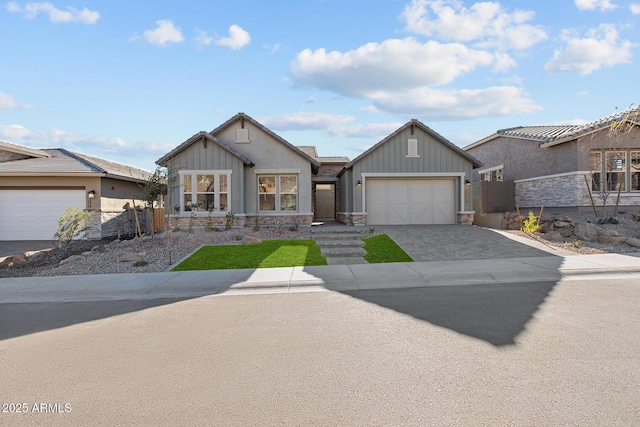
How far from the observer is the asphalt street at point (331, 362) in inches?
121

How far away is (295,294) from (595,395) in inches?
199

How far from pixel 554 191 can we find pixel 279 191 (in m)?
13.0

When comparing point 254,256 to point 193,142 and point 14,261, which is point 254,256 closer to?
point 14,261

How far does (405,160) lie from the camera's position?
17.3 metres

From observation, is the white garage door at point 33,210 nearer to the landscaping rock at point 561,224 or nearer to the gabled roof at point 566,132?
the landscaping rock at point 561,224

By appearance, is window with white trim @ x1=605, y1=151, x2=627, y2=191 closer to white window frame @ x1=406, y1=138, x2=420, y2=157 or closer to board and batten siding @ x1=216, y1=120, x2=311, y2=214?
white window frame @ x1=406, y1=138, x2=420, y2=157

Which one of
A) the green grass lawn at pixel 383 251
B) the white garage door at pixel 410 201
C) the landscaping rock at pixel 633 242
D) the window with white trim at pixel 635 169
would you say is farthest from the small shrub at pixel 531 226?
the green grass lawn at pixel 383 251

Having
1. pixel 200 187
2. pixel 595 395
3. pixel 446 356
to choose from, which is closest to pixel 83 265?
pixel 200 187

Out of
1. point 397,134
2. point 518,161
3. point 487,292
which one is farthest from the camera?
point 518,161

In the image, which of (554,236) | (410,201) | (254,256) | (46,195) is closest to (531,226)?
(554,236)

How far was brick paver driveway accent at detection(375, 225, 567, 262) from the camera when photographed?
35.3 ft

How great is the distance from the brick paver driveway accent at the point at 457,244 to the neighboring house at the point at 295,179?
239 cm

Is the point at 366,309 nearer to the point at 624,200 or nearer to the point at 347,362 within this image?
the point at 347,362

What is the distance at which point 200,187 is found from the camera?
16125 millimetres
